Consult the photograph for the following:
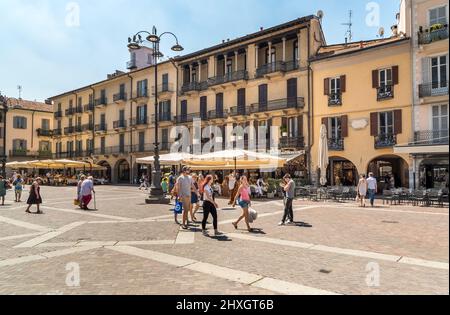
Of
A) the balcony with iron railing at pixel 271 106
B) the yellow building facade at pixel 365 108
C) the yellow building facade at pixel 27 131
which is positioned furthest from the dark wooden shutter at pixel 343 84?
the yellow building facade at pixel 27 131

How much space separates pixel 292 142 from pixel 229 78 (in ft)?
30.8

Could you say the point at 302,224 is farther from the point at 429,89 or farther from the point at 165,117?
the point at 165,117

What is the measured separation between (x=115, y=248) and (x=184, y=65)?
104 feet

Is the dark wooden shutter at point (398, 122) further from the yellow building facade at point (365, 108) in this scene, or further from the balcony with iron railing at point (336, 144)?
the balcony with iron railing at point (336, 144)

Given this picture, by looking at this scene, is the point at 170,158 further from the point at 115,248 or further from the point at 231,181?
the point at 115,248

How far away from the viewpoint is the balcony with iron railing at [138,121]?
40.6 m

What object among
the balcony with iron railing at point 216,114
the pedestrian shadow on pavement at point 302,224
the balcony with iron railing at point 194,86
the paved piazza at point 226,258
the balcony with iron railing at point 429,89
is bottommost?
the pedestrian shadow on pavement at point 302,224

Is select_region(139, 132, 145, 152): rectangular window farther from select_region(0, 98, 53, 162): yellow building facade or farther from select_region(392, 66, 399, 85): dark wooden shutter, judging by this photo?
select_region(392, 66, 399, 85): dark wooden shutter

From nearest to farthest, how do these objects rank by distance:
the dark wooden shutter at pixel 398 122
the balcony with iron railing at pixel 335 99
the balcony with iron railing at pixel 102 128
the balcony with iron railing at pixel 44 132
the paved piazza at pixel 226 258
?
the paved piazza at pixel 226 258 < the dark wooden shutter at pixel 398 122 < the balcony with iron railing at pixel 335 99 < the balcony with iron railing at pixel 102 128 < the balcony with iron railing at pixel 44 132

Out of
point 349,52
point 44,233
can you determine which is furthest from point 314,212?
point 349,52

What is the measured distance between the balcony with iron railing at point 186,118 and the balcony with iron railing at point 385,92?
17871mm

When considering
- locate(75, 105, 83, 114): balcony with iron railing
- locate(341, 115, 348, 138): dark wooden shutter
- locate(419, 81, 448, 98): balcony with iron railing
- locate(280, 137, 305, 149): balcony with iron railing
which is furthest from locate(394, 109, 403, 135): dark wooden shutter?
locate(75, 105, 83, 114): balcony with iron railing

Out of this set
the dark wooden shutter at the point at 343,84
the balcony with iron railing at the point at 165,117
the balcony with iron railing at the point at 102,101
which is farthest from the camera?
the balcony with iron railing at the point at 102,101

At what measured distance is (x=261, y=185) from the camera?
2067cm
